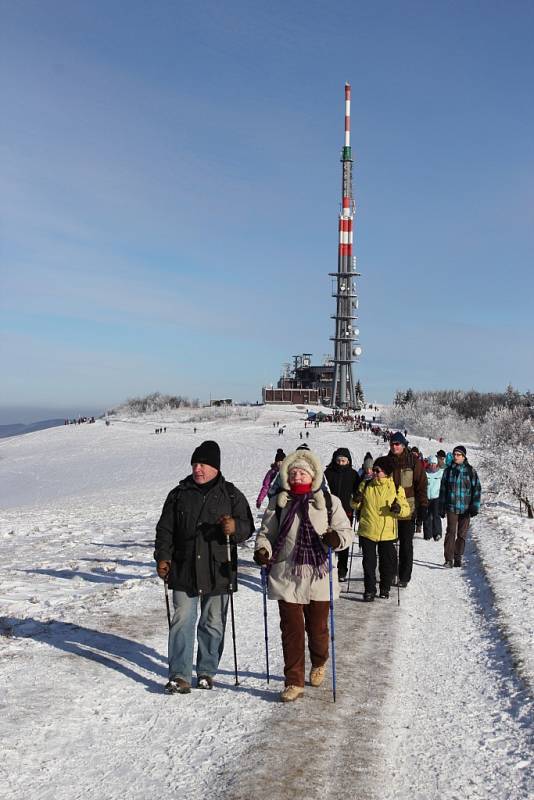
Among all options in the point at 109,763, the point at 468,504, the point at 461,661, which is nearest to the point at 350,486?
the point at 468,504

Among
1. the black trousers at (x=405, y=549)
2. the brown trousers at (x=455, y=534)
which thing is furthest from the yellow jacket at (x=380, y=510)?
the brown trousers at (x=455, y=534)

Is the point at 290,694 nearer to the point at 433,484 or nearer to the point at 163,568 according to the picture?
the point at 163,568

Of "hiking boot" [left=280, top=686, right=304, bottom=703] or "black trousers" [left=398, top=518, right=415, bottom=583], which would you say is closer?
"hiking boot" [left=280, top=686, right=304, bottom=703]

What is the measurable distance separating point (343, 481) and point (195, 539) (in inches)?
235

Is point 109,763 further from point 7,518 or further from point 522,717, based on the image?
point 7,518

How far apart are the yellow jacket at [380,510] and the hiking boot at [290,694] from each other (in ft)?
13.8

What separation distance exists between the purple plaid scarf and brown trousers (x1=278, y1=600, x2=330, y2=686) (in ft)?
1.01

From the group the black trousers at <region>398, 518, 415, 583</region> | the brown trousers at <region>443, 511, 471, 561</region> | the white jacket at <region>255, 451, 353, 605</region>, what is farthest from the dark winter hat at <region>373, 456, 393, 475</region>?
the white jacket at <region>255, 451, 353, 605</region>

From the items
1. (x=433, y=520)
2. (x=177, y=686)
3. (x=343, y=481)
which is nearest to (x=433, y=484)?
(x=433, y=520)

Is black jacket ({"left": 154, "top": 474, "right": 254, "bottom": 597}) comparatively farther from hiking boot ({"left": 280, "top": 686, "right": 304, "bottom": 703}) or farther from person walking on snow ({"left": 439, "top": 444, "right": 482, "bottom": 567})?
person walking on snow ({"left": 439, "top": 444, "right": 482, "bottom": 567})

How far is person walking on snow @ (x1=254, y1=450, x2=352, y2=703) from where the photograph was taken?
6.03m

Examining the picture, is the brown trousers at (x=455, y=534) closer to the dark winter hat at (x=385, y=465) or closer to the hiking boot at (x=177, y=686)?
the dark winter hat at (x=385, y=465)

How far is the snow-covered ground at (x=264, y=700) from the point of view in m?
4.57

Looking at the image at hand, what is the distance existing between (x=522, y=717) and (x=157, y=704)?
3.02 metres
